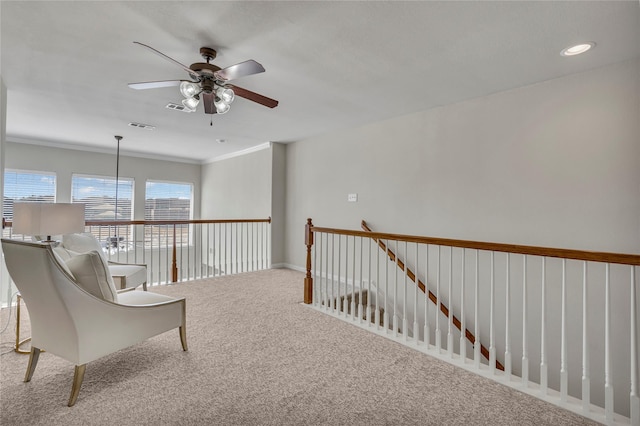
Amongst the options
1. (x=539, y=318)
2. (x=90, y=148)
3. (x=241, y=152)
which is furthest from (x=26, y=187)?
(x=539, y=318)

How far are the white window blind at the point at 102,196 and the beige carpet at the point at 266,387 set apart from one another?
4041 mm

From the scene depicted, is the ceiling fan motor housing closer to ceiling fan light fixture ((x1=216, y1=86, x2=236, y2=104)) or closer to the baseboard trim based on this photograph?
ceiling fan light fixture ((x1=216, y1=86, x2=236, y2=104))

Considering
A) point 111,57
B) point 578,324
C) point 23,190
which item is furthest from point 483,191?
point 23,190

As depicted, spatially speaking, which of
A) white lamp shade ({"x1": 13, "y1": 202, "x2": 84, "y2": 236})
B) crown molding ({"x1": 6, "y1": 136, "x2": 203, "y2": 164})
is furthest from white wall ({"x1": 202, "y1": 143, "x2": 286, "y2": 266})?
white lamp shade ({"x1": 13, "y1": 202, "x2": 84, "y2": 236})

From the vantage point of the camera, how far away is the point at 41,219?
8.04 feet

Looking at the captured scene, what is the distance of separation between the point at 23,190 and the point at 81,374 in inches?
220

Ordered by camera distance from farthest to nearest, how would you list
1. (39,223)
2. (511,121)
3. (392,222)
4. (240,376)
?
(392,222)
(511,121)
(39,223)
(240,376)

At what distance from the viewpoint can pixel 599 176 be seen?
9.15ft

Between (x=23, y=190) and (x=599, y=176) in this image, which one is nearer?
(x=599, y=176)

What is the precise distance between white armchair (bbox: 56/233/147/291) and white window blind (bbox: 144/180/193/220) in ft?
12.2

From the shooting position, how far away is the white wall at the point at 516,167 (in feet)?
8.89

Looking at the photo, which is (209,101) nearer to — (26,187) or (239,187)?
(239,187)

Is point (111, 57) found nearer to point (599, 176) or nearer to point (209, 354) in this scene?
point (209, 354)

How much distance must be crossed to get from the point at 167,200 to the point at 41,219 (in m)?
5.30
